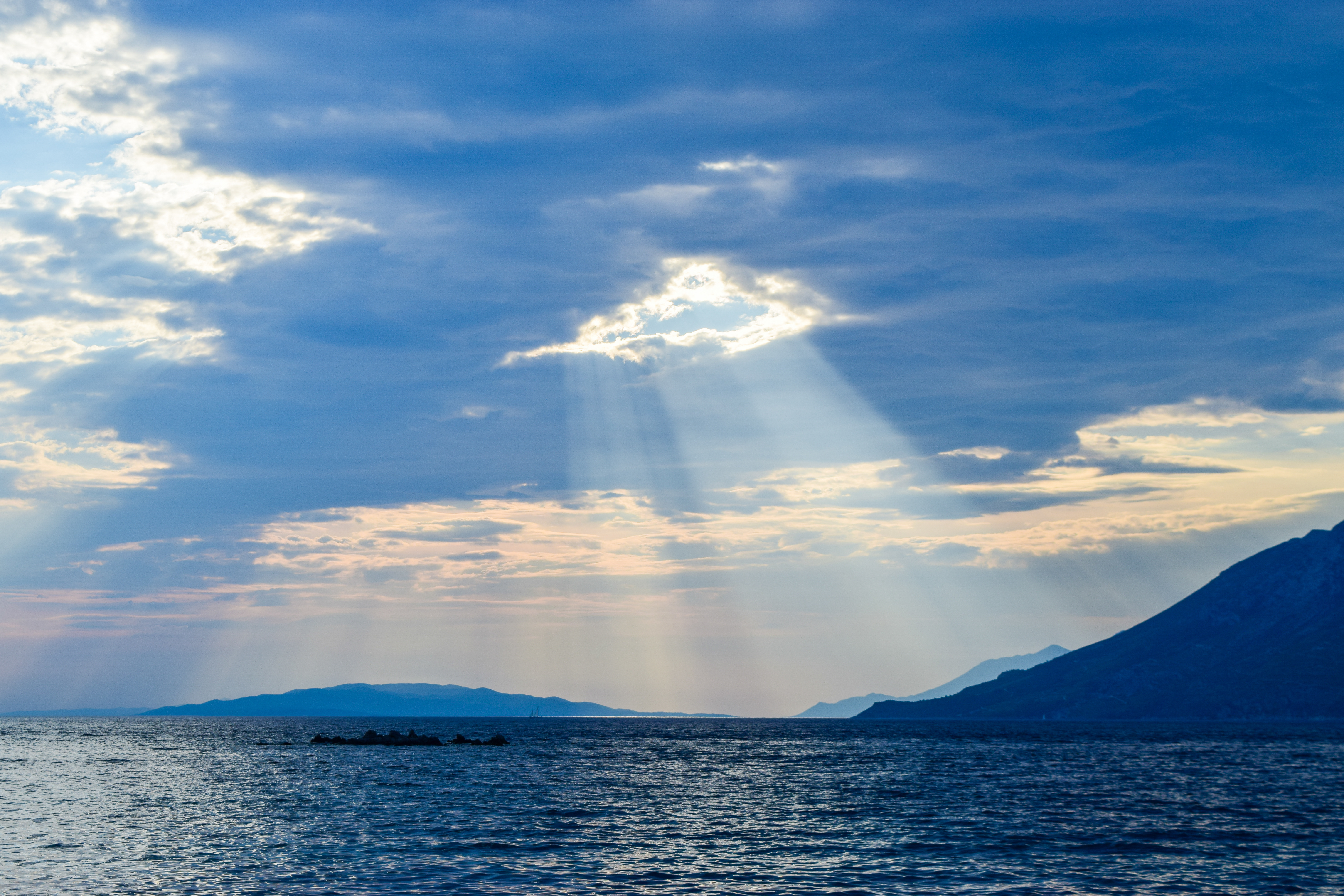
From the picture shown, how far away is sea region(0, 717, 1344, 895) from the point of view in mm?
44219

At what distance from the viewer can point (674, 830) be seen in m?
61.3

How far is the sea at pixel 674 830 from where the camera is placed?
44.2 m

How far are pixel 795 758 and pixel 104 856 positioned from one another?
359 ft

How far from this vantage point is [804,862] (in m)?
49.0

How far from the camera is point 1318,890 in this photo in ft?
139

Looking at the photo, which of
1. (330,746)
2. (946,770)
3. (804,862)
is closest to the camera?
(804,862)

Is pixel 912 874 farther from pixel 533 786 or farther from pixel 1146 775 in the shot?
pixel 1146 775

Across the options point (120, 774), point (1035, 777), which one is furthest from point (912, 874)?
point (120, 774)

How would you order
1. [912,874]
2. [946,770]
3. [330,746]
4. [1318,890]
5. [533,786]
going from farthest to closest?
1. [330,746]
2. [946,770]
3. [533,786]
4. [912,874]
5. [1318,890]

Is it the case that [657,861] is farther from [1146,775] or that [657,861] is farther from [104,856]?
[1146,775]

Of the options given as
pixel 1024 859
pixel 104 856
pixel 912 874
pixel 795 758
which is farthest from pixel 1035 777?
pixel 104 856

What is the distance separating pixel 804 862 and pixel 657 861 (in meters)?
7.40

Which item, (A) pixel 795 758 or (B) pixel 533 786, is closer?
(B) pixel 533 786

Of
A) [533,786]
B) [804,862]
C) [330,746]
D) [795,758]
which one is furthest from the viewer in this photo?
[330,746]
